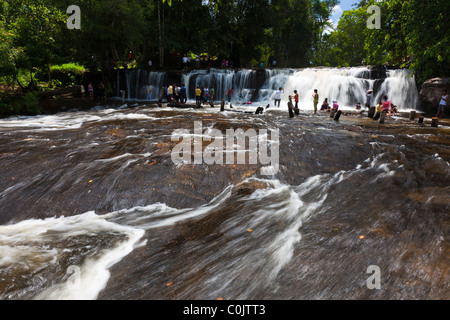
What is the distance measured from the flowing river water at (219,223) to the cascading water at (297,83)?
15.7 meters

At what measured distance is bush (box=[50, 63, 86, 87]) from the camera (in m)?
27.7

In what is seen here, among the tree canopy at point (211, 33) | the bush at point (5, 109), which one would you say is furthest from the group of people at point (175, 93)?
the bush at point (5, 109)

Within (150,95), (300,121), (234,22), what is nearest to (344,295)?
(300,121)

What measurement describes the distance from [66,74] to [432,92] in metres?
33.2

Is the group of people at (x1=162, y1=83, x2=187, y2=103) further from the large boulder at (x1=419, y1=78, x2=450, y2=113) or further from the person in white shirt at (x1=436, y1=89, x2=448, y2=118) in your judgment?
the large boulder at (x1=419, y1=78, x2=450, y2=113)

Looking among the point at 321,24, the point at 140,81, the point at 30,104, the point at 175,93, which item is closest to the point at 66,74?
the point at 140,81

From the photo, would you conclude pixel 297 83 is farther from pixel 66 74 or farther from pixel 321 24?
pixel 321 24

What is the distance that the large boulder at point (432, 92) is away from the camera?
18.5 m

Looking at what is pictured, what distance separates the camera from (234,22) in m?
34.5

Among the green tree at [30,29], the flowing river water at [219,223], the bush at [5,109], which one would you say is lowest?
the flowing river water at [219,223]

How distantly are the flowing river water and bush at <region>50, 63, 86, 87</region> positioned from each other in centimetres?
2265

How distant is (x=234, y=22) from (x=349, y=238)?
117 feet

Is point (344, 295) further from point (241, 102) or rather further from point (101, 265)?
point (241, 102)

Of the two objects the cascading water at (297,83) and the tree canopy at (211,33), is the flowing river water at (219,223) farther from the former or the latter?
the cascading water at (297,83)
